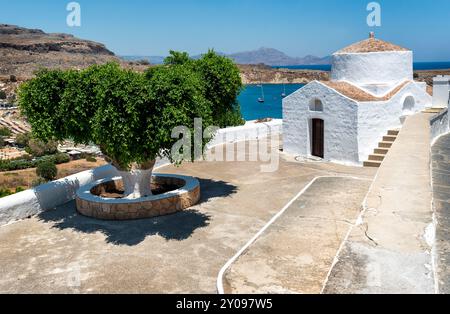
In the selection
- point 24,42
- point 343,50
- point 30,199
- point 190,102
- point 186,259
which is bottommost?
point 186,259

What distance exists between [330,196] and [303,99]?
6.94 m

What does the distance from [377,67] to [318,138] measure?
400 centimetres

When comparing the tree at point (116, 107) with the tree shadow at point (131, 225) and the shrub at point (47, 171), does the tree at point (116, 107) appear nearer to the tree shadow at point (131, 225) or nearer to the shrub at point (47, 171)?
the tree shadow at point (131, 225)

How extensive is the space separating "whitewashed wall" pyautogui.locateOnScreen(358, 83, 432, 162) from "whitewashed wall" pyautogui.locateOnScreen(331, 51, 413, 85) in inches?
34.3

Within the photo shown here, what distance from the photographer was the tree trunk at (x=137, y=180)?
36.8 feet

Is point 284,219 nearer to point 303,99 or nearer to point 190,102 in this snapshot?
point 190,102

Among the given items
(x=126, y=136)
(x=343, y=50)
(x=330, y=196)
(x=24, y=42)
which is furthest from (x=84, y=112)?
(x=24, y=42)

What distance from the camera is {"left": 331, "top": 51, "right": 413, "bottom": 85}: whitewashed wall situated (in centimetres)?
1823

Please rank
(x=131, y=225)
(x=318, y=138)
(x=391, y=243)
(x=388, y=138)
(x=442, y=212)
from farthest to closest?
(x=318, y=138), (x=388, y=138), (x=131, y=225), (x=442, y=212), (x=391, y=243)

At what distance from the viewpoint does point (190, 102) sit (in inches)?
357

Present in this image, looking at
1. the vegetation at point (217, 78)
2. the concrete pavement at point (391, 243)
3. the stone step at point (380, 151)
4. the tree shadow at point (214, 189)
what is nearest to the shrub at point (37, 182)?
the tree shadow at point (214, 189)

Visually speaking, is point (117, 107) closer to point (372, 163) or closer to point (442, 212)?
point (442, 212)

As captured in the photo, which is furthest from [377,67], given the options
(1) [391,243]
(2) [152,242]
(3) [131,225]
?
(1) [391,243]

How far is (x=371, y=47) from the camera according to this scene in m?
18.6
